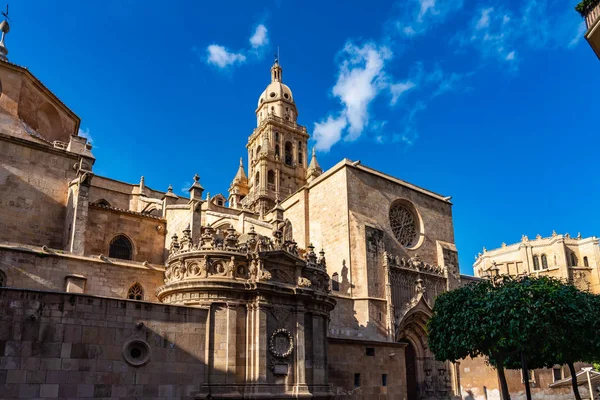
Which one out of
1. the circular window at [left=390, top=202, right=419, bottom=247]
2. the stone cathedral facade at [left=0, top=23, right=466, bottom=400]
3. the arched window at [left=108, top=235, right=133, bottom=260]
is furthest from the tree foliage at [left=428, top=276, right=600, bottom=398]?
the arched window at [left=108, top=235, right=133, bottom=260]

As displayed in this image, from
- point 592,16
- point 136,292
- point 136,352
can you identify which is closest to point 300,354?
point 136,352

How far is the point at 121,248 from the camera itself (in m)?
22.8

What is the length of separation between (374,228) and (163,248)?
11196mm

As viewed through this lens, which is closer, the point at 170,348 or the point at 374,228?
the point at 170,348

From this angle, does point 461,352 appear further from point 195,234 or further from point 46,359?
point 46,359

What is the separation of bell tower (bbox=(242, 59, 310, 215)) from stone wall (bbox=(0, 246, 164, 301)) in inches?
1100

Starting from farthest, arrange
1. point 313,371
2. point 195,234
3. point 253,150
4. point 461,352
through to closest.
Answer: point 253,150 → point 195,234 → point 461,352 → point 313,371

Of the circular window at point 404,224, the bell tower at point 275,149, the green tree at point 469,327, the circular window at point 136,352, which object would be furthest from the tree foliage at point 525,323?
the bell tower at point 275,149

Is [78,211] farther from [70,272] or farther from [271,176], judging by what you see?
[271,176]

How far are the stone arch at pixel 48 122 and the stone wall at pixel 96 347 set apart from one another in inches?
637

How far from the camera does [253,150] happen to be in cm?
5556

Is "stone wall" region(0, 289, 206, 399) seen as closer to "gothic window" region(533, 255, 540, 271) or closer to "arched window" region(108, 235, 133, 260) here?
"arched window" region(108, 235, 133, 260)

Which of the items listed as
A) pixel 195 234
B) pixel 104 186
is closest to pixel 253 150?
pixel 104 186

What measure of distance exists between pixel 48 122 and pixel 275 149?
28631 millimetres
